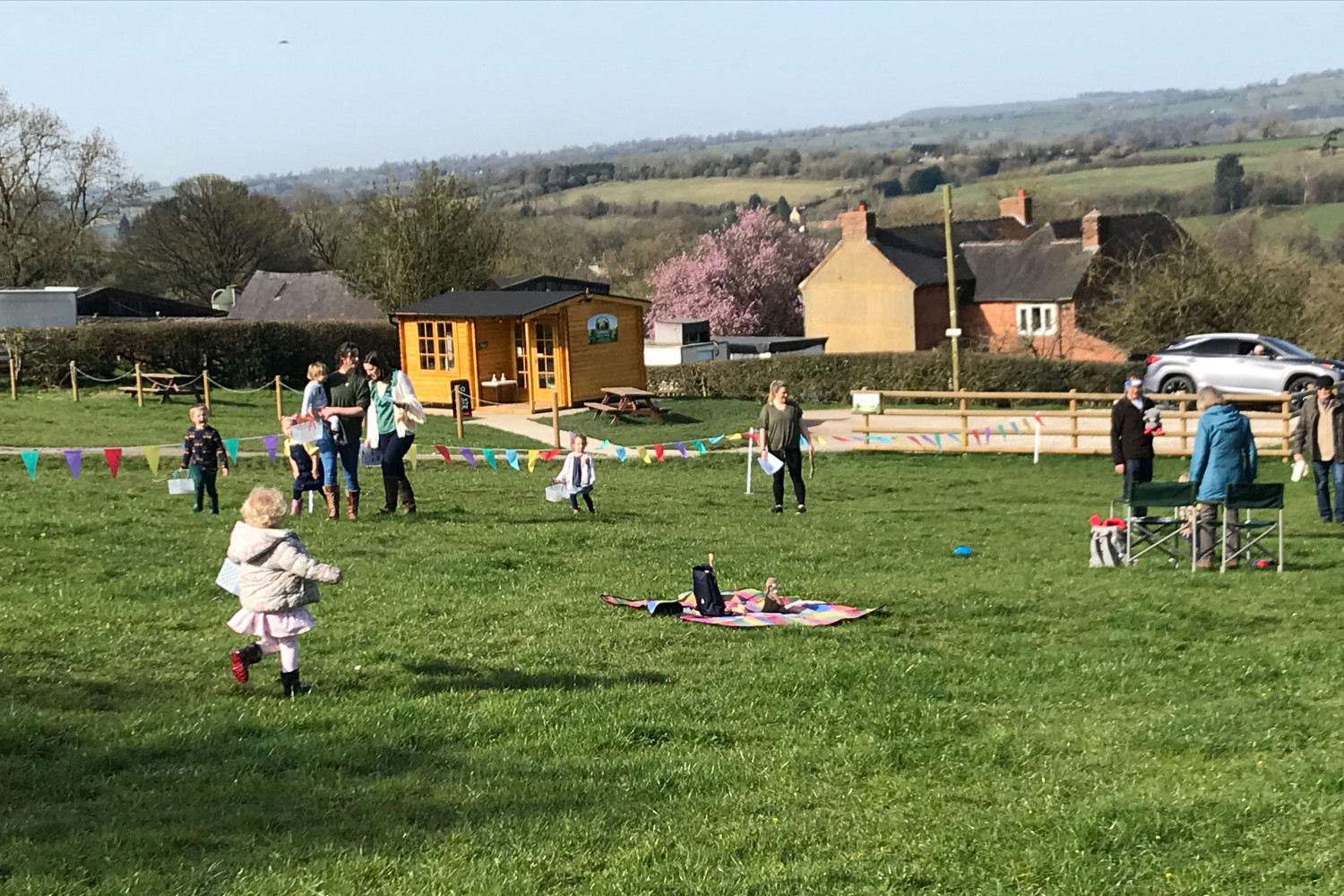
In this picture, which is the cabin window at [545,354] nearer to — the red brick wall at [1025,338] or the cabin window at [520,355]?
the cabin window at [520,355]

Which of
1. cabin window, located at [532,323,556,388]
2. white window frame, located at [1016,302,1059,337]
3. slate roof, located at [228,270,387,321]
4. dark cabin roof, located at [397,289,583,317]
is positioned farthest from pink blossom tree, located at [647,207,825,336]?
cabin window, located at [532,323,556,388]

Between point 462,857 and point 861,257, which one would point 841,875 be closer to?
point 462,857

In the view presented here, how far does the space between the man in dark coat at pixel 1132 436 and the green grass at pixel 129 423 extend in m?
13.8

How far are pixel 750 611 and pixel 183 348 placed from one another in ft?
108

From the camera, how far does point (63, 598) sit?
449 inches

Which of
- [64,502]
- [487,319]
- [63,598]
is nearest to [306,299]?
[487,319]

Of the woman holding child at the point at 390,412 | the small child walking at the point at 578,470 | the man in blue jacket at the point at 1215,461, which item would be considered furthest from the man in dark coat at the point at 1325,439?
the woman holding child at the point at 390,412

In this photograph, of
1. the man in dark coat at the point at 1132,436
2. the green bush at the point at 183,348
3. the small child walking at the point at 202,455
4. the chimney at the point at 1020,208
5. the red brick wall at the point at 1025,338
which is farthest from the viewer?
the chimney at the point at 1020,208

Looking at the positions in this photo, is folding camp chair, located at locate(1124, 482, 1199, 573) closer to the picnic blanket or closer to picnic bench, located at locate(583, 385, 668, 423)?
the picnic blanket

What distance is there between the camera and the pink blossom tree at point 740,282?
7588 centimetres

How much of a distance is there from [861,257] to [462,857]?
62.7m

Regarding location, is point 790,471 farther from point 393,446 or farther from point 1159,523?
point 393,446

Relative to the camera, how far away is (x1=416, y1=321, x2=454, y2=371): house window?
121 ft

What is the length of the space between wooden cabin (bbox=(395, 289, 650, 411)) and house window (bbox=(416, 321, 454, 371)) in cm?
2
